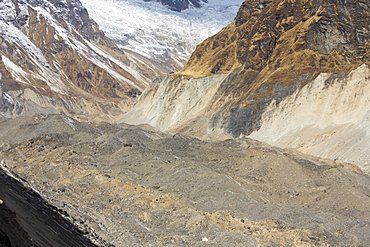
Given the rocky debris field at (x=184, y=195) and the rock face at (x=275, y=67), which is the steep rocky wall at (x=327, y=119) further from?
the rocky debris field at (x=184, y=195)

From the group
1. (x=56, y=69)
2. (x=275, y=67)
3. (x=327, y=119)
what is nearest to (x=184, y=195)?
(x=327, y=119)

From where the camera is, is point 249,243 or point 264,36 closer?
point 249,243

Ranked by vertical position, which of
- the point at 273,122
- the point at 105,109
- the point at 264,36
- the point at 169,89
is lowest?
the point at 105,109

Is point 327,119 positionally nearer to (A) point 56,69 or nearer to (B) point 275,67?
(B) point 275,67

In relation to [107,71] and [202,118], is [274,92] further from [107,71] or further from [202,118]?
[107,71]

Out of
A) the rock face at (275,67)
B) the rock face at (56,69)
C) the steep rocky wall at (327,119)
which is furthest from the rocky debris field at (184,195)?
the rock face at (56,69)

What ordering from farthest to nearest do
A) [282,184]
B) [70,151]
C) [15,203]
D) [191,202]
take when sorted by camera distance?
[70,151] < [282,184] < [191,202] < [15,203]

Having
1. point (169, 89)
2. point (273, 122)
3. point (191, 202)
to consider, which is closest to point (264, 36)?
point (273, 122)
